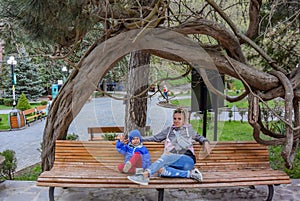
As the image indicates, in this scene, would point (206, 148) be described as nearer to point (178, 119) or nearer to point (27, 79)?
point (178, 119)

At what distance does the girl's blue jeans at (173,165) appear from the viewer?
2.98m

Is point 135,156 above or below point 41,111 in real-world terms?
below

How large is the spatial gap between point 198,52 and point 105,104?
5.21ft

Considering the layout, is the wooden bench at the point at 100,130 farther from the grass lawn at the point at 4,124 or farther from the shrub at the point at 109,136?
the grass lawn at the point at 4,124

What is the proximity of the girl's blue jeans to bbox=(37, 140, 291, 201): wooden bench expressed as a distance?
0.21 ft

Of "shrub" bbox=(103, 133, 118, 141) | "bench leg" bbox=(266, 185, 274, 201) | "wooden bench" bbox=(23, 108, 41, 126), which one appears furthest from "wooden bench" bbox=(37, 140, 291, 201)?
"wooden bench" bbox=(23, 108, 41, 126)

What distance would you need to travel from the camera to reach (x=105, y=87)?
Result: 15.3 ft

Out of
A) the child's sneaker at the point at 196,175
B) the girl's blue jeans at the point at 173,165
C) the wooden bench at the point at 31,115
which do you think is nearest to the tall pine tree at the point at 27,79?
the wooden bench at the point at 31,115

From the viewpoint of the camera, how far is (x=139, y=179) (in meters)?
2.84

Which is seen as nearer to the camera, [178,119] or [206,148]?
Result: [178,119]

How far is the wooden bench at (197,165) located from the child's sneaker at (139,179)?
68mm

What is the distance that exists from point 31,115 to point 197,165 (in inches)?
444

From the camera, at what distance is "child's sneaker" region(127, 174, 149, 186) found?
111 inches

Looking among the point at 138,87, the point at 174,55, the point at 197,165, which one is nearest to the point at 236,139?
the point at 138,87
